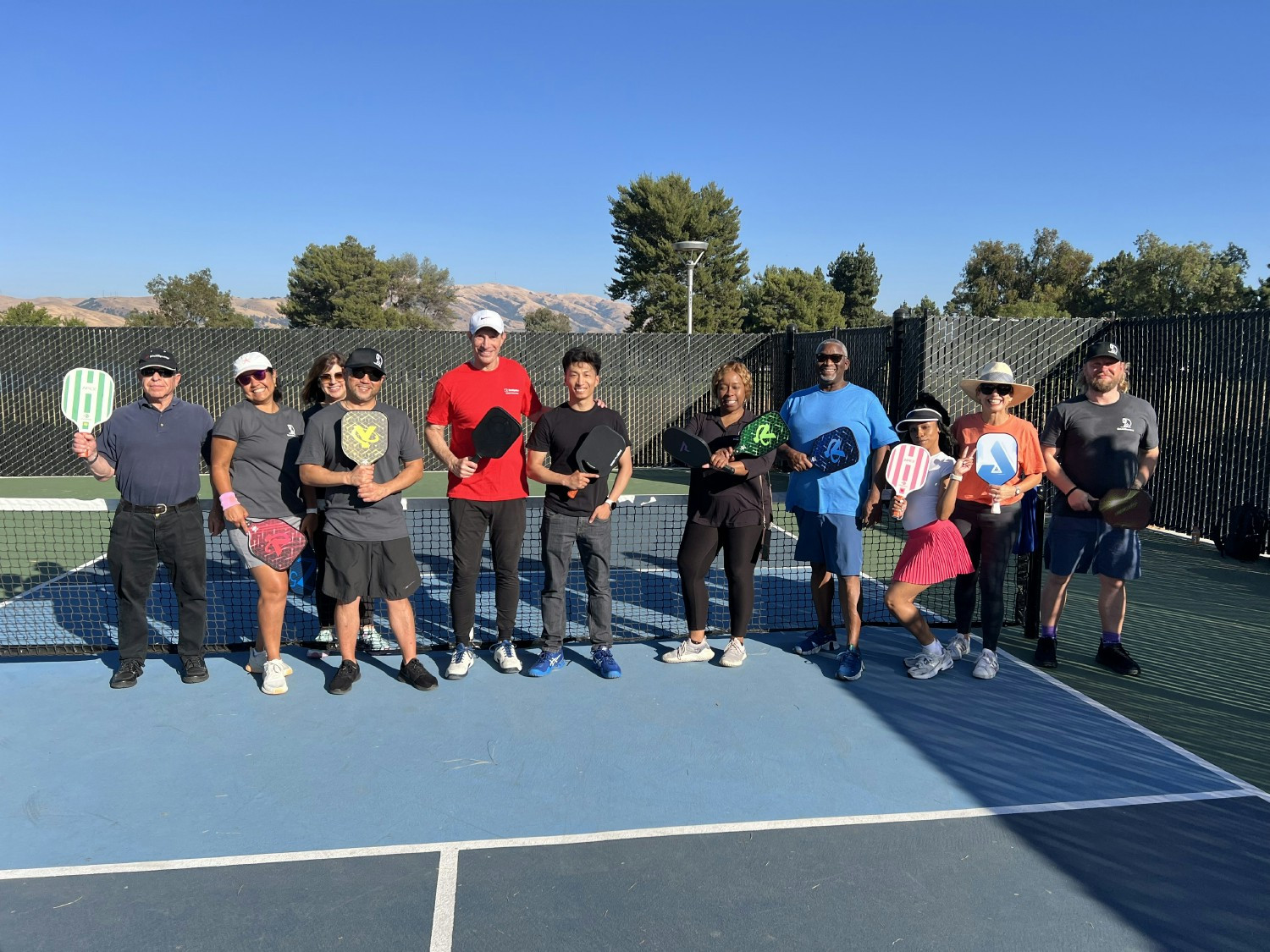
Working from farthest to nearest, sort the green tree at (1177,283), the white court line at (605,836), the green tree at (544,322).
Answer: the green tree at (544,322) < the green tree at (1177,283) < the white court line at (605,836)

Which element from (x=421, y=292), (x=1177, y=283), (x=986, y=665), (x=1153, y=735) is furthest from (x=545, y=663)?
(x=421, y=292)

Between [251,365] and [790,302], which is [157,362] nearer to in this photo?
[251,365]

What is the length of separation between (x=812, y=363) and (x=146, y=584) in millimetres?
10585

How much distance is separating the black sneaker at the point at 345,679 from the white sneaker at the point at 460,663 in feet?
1.70

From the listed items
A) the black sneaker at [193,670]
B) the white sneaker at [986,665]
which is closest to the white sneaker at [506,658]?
the black sneaker at [193,670]

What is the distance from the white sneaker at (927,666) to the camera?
16.9 feet

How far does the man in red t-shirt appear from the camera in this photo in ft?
16.7

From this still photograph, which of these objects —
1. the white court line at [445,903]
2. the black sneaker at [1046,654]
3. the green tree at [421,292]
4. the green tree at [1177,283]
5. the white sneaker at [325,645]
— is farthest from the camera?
the green tree at [421,292]

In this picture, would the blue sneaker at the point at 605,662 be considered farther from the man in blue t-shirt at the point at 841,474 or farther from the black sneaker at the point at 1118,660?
the black sneaker at the point at 1118,660

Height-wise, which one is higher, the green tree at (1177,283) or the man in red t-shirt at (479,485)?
the green tree at (1177,283)

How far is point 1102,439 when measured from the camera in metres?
5.22

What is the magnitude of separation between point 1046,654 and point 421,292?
102 metres

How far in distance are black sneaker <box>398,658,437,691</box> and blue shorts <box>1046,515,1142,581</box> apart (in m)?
3.82

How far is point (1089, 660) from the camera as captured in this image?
218 inches
